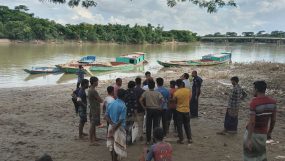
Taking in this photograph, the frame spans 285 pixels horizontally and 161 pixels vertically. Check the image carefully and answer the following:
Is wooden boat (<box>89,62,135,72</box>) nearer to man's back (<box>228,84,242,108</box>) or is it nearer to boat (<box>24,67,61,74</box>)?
boat (<box>24,67,61,74</box>)

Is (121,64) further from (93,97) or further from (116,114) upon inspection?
(116,114)

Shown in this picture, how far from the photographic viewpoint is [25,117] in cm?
1170

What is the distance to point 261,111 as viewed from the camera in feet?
16.8

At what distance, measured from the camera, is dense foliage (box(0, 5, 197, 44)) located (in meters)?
83.4

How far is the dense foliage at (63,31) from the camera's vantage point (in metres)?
83.4

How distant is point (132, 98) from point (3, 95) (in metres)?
12.6

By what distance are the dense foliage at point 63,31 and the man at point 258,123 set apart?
8292 cm

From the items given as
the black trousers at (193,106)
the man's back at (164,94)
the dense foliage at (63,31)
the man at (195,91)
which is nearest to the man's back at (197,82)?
the man at (195,91)

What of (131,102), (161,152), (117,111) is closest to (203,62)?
(131,102)

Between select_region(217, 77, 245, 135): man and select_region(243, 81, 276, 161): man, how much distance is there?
359 centimetres

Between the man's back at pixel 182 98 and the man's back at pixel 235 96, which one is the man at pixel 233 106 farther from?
the man's back at pixel 182 98

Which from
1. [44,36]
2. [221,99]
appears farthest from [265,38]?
[221,99]

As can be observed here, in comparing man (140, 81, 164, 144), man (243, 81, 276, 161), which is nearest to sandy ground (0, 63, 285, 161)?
man (140, 81, 164, 144)

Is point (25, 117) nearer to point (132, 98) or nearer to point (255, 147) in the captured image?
point (132, 98)
